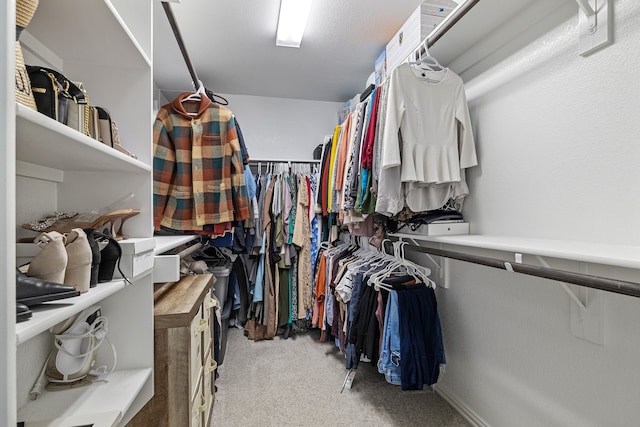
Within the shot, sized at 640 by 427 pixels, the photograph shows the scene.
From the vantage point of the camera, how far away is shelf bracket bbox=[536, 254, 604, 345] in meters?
1.06

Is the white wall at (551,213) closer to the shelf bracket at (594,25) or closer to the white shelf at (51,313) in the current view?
the shelf bracket at (594,25)

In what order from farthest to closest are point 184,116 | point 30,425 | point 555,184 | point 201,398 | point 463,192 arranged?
point 184,116
point 463,192
point 201,398
point 555,184
point 30,425

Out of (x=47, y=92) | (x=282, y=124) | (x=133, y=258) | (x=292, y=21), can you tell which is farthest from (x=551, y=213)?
(x=282, y=124)

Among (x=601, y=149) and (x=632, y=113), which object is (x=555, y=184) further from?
(x=632, y=113)

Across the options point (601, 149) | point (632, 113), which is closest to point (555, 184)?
point (601, 149)

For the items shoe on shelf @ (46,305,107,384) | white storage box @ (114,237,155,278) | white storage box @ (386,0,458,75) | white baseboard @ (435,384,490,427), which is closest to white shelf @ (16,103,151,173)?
white storage box @ (114,237,155,278)

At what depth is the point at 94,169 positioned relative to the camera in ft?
3.20

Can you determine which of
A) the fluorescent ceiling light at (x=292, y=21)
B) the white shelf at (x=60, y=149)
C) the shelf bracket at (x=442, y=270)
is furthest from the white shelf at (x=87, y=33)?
the shelf bracket at (x=442, y=270)

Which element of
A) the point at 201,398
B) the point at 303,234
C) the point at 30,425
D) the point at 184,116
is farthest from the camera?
the point at 303,234

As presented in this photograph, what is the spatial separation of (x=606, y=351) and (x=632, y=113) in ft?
2.67

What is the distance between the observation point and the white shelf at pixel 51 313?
17.8 inches

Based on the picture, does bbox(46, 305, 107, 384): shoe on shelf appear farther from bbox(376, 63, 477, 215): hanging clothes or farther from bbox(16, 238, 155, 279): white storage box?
bbox(376, 63, 477, 215): hanging clothes

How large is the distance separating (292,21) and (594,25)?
5.18 ft

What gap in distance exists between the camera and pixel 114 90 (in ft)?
3.41
